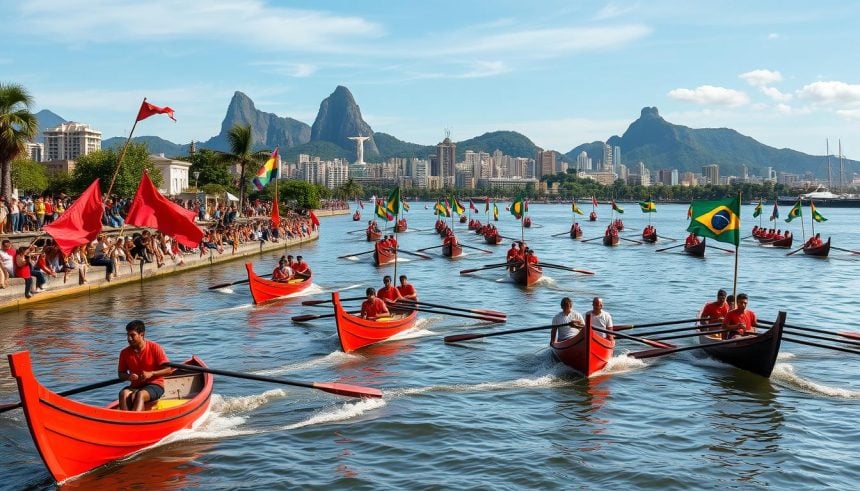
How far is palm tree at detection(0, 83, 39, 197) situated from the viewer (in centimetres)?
3256

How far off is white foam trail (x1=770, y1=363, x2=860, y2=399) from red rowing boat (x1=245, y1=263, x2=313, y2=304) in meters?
17.3

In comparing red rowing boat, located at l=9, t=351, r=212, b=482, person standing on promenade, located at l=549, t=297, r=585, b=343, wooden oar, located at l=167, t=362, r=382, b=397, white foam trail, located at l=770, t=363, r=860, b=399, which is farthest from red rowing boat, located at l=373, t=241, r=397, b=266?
red rowing boat, located at l=9, t=351, r=212, b=482

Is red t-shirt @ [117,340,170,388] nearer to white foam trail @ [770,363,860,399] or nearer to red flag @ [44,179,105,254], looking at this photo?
red flag @ [44,179,105,254]

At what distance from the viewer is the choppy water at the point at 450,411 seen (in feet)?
39.5

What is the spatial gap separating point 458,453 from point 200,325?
14.4m

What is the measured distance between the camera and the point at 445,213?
2670 inches

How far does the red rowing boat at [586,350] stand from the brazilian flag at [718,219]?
4.33 metres

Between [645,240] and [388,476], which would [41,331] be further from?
[645,240]

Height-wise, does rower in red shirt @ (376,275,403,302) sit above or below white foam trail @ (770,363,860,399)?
above

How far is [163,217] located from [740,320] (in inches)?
519

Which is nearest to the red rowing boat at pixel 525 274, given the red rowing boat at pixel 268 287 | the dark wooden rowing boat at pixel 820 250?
the red rowing boat at pixel 268 287

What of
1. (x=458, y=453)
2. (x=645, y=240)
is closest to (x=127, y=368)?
(x=458, y=453)

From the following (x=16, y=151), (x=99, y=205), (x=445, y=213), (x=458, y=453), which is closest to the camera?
(x=458, y=453)

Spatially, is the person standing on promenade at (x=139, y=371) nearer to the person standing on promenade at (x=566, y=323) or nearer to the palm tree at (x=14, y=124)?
the person standing on promenade at (x=566, y=323)
